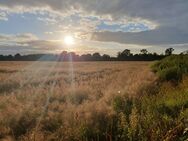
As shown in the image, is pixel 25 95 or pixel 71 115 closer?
pixel 71 115

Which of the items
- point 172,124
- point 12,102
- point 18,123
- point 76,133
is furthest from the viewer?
point 12,102

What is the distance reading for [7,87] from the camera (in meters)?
21.0

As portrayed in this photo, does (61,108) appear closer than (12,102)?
Yes

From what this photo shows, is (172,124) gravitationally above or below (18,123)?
above

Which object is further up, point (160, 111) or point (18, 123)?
point (160, 111)

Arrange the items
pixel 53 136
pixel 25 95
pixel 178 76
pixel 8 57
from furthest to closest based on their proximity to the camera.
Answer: pixel 8 57 < pixel 178 76 < pixel 25 95 < pixel 53 136

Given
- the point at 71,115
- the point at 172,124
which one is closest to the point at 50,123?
the point at 71,115

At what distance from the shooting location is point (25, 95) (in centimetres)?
1561

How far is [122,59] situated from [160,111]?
104006 mm

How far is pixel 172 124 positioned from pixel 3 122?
16.9ft

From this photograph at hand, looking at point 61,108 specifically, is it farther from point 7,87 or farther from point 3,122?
point 7,87

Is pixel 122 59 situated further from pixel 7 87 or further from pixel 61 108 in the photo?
pixel 61 108

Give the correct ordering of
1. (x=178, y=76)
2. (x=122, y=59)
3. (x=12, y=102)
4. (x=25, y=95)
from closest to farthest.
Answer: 1. (x=12, y=102)
2. (x=25, y=95)
3. (x=178, y=76)
4. (x=122, y=59)

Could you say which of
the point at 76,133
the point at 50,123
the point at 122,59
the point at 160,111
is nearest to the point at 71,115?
the point at 50,123
